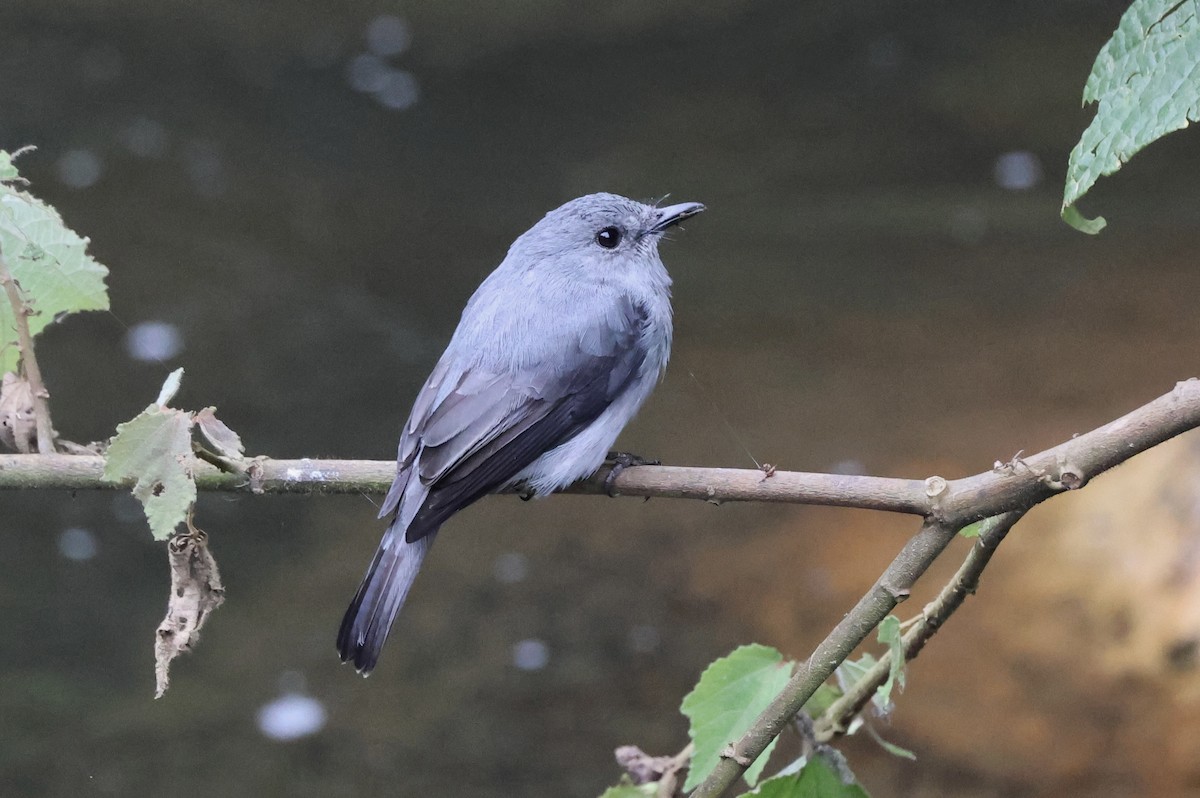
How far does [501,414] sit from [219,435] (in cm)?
91


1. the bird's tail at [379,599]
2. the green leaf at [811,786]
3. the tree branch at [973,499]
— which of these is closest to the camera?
the tree branch at [973,499]

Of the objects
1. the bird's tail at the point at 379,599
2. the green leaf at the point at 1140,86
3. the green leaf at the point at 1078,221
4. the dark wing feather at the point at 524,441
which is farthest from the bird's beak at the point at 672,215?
the green leaf at the point at 1140,86

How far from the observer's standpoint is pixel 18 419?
2.04 m

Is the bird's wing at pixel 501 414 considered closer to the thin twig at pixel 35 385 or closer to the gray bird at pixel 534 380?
the gray bird at pixel 534 380

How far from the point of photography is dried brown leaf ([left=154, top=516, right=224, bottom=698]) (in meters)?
1.84

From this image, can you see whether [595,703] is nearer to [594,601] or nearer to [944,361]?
[594,601]

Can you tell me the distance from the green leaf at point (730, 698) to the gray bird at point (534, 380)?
67 centimetres

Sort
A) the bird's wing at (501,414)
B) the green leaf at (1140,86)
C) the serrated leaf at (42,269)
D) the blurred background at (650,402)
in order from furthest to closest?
1. the blurred background at (650,402)
2. the bird's wing at (501,414)
3. the serrated leaf at (42,269)
4. the green leaf at (1140,86)

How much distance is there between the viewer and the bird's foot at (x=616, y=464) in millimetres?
2498

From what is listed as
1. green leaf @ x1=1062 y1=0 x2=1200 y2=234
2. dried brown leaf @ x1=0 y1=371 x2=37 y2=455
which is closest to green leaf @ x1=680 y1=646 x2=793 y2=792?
green leaf @ x1=1062 y1=0 x2=1200 y2=234

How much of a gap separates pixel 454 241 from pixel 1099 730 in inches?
165

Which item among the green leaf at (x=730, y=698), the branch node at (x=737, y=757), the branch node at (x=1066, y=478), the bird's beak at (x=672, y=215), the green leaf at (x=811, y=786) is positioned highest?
the bird's beak at (x=672, y=215)

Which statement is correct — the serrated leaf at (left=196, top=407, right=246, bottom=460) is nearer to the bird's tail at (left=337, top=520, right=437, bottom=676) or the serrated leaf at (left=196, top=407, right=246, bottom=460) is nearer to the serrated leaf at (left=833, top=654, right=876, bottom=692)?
the bird's tail at (left=337, top=520, right=437, bottom=676)

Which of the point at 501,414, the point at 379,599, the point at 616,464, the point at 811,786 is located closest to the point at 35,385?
the point at 379,599
